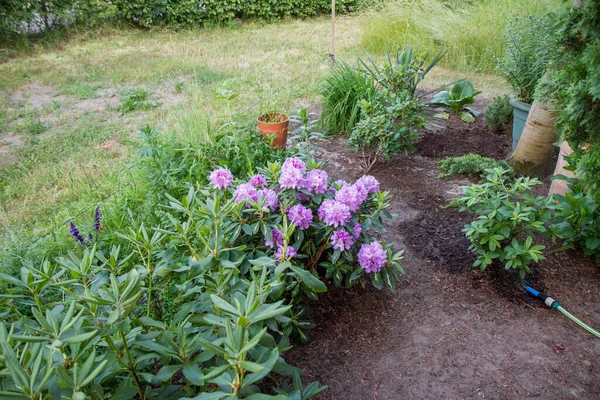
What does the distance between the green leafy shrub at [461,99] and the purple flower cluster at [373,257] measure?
307cm

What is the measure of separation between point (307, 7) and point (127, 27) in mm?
4143

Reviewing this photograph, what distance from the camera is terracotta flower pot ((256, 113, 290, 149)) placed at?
3420 mm

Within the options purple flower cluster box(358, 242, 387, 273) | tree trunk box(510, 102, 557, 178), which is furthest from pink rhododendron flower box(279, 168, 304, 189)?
tree trunk box(510, 102, 557, 178)

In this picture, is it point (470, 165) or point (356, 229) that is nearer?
point (356, 229)

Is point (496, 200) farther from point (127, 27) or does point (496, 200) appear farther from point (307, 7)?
point (307, 7)

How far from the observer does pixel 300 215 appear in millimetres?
1827

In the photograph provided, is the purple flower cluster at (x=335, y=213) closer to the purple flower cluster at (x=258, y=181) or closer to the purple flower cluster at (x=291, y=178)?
the purple flower cluster at (x=291, y=178)

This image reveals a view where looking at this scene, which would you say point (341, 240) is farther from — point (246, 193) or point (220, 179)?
point (220, 179)

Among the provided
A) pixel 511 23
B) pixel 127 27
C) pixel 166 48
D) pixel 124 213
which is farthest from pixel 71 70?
pixel 511 23

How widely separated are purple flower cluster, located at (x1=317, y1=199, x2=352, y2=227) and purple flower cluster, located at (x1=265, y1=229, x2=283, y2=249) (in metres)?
0.20

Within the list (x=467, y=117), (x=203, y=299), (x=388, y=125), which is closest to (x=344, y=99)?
(x=388, y=125)

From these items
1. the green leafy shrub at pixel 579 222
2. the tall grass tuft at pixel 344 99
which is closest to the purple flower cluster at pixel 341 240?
the green leafy shrub at pixel 579 222

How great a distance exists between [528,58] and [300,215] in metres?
2.88

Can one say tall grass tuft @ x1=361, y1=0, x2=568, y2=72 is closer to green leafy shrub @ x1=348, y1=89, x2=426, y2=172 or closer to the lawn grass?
the lawn grass
